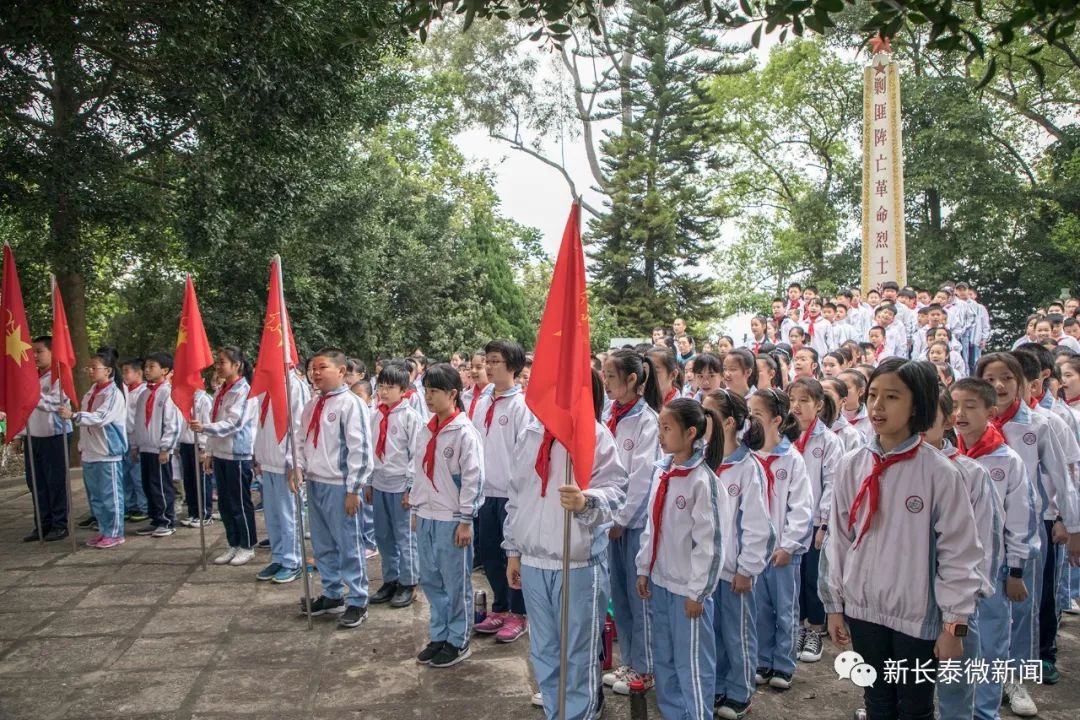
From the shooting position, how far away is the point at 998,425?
4508 millimetres

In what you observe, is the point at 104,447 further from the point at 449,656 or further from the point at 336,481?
the point at 449,656

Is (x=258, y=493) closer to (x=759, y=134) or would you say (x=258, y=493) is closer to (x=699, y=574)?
(x=699, y=574)

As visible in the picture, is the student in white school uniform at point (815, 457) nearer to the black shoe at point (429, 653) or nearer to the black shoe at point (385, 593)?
the black shoe at point (429, 653)

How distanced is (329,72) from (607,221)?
16098mm

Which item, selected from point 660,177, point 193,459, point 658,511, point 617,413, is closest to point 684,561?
point 658,511

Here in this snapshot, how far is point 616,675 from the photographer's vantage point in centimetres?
470

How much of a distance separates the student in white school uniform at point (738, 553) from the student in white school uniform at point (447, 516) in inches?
60.4

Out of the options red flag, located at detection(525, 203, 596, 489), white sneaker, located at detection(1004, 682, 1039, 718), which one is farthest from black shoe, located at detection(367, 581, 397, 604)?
white sneaker, located at detection(1004, 682, 1039, 718)

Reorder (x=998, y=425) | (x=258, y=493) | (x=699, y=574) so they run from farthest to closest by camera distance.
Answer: (x=258, y=493) → (x=998, y=425) → (x=699, y=574)

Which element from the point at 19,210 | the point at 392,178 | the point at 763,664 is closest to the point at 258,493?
the point at 19,210

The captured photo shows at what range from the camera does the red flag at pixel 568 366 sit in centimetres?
349

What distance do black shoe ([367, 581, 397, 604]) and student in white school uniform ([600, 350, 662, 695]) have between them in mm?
2165

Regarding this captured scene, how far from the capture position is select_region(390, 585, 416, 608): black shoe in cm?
618

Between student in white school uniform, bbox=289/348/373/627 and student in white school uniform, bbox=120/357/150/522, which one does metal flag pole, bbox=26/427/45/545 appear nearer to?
student in white school uniform, bbox=120/357/150/522
